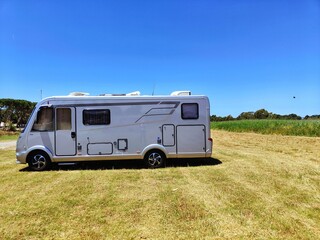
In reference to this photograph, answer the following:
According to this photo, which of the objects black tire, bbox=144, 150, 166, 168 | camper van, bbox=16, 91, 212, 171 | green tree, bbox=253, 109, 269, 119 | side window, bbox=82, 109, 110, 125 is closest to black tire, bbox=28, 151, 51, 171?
camper van, bbox=16, 91, 212, 171

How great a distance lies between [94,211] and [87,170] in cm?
413

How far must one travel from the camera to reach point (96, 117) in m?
8.93

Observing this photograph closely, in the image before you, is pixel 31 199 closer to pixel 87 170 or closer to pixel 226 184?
pixel 87 170

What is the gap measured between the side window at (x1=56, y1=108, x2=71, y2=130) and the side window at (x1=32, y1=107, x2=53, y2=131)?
10.8 inches

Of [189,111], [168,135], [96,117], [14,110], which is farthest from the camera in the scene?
[14,110]

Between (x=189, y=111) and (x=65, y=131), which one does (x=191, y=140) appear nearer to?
(x=189, y=111)

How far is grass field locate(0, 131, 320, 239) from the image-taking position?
399 centimetres

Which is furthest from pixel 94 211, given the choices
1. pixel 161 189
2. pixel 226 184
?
pixel 226 184

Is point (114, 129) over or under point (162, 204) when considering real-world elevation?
over

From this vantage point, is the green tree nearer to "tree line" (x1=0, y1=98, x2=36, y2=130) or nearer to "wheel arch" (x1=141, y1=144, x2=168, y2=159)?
"tree line" (x1=0, y1=98, x2=36, y2=130)

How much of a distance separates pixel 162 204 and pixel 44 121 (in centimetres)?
576

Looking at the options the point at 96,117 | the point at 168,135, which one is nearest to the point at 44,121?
the point at 96,117

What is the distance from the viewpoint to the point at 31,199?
18.3ft

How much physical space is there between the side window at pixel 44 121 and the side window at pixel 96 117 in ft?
3.77
